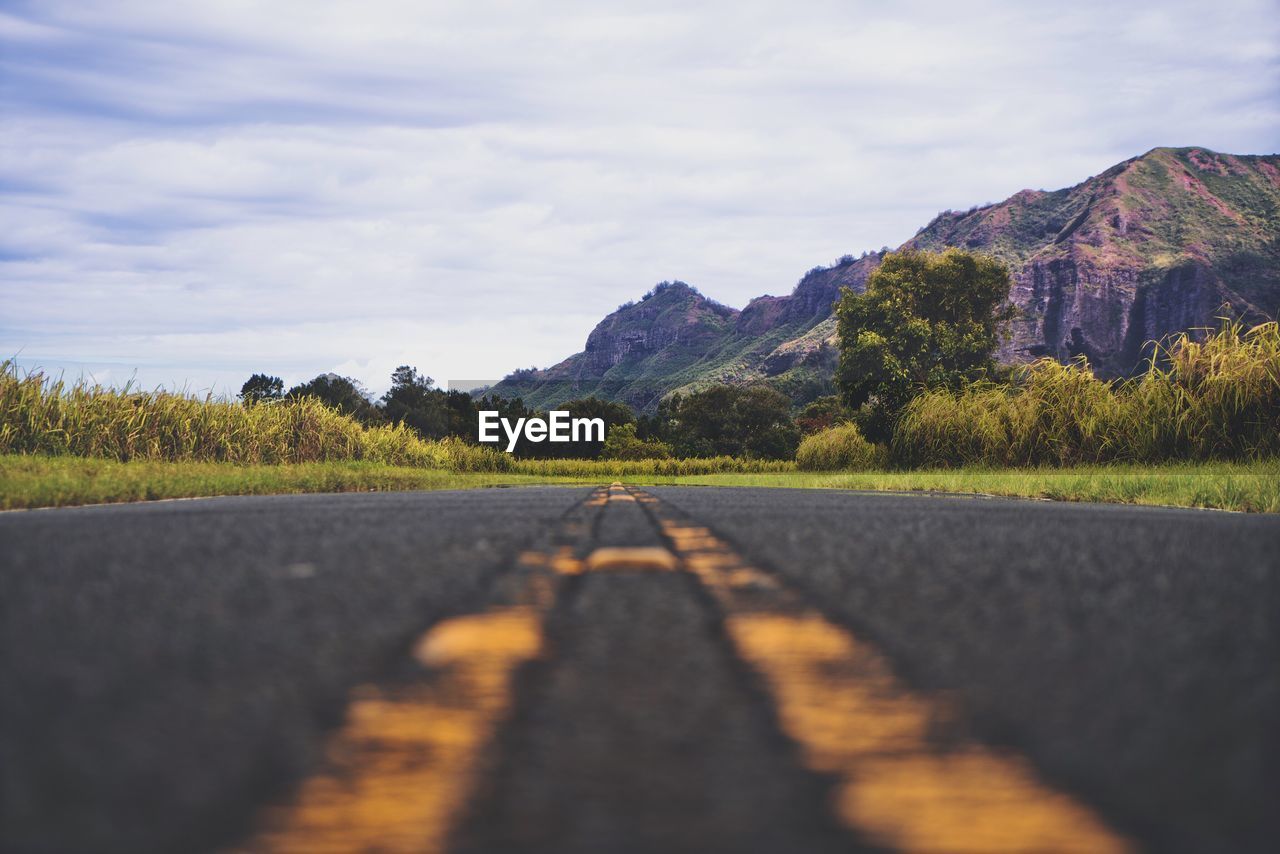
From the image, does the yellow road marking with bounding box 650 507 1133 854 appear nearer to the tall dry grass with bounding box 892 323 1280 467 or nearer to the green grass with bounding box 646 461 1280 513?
the green grass with bounding box 646 461 1280 513

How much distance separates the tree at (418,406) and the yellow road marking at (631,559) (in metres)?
67.5

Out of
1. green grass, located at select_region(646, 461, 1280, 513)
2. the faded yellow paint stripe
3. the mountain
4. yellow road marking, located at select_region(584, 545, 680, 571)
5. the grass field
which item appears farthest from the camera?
the mountain

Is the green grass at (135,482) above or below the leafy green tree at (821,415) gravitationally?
below

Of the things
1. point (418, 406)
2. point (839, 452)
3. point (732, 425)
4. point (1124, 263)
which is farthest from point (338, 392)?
point (1124, 263)

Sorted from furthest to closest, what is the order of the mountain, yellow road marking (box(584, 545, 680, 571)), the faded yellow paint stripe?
the mountain → yellow road marking (box(584, 545, 680, 571)) → the faded yellow paint stripe


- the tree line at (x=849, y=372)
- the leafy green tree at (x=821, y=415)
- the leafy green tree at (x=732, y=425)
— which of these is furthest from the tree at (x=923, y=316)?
the leafy green tree at (x=732, y=425)

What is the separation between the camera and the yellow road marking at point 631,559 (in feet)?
12.1

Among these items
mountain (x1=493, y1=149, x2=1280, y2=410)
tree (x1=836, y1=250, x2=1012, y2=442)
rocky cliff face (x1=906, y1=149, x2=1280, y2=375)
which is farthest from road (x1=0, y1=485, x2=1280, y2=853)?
rocky cliff face (x1=906, y1=149, x2=1280, y2=375)

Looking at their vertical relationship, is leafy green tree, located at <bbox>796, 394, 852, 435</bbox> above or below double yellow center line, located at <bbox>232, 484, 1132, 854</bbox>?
above

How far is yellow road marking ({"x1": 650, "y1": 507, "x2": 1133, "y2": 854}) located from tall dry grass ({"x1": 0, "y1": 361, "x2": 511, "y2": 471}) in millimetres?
16251

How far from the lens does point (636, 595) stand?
117 inches

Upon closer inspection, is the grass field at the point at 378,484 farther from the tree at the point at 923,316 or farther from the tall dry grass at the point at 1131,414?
the tree at the point at 923,316

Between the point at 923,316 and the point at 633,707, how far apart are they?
65.6 metres

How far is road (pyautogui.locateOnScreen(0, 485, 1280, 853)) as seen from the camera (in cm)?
119
